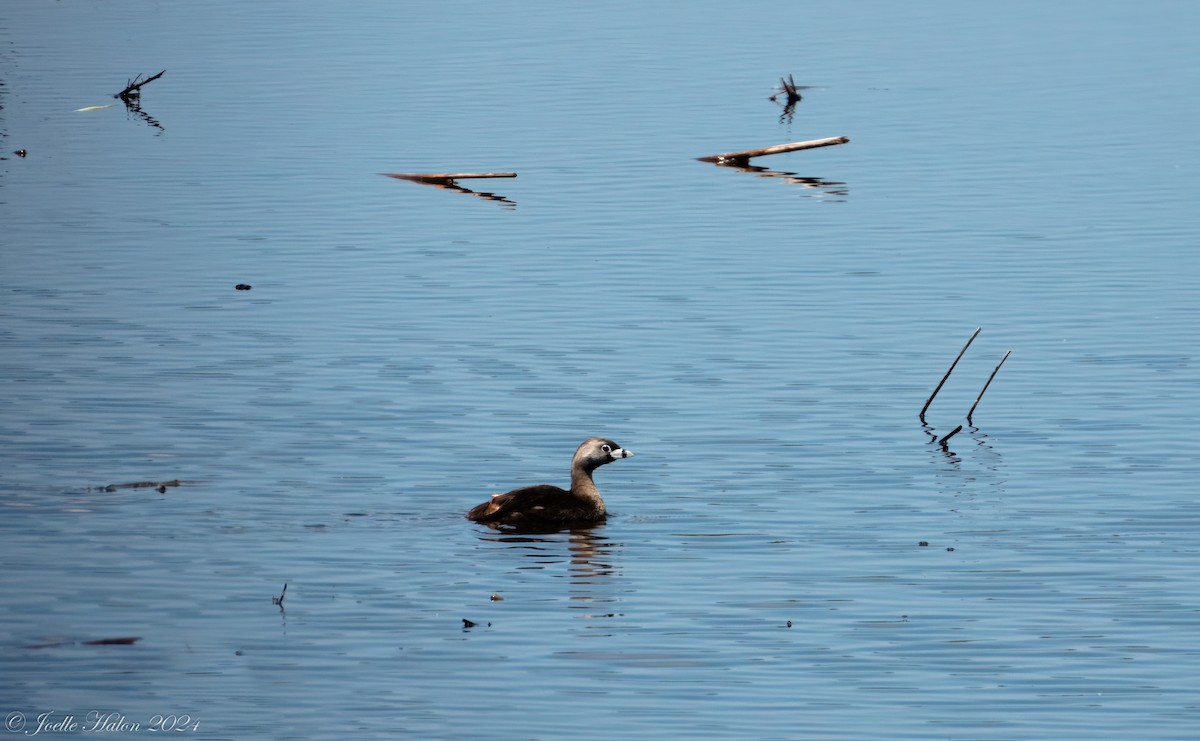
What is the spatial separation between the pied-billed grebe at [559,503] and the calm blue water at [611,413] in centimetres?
22

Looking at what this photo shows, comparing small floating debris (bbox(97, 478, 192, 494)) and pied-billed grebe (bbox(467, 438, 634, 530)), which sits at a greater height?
pied-billed grebe (bbox(467, 438, 634, 530))

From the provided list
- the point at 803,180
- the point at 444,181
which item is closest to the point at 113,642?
the point at 444,181

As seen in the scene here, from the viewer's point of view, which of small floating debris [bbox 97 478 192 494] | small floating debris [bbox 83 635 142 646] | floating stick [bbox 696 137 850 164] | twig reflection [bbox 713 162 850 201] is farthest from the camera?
twig reflection [bbox 713 162 850 201]

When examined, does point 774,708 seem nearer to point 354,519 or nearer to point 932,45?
point 354,519

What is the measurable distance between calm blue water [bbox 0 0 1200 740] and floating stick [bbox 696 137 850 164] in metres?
0.57

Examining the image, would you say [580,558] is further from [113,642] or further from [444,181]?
[444,181]

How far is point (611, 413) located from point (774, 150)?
59.1 ft

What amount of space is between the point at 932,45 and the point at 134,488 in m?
54.0

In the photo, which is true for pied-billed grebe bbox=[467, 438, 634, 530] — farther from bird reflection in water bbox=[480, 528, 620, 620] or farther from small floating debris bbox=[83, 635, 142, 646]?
small floating debris bbox=[83, 635, 142, 646]

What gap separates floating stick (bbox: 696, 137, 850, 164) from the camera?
139 ft

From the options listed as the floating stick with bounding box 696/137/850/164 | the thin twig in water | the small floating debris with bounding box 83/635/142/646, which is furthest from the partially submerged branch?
the small floating debris with bounding box 83/635/142/646

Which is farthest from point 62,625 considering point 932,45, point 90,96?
point 932,45

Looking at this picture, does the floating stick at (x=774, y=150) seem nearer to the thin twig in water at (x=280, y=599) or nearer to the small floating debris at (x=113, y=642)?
the thin twig in water at (x=280, y=599)

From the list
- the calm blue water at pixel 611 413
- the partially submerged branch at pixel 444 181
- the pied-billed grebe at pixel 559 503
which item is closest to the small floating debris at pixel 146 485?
the calm blue water at pixel 611 413
